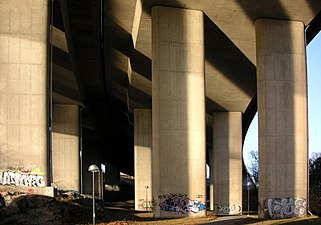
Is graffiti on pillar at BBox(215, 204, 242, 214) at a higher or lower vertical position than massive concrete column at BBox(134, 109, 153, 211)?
lower

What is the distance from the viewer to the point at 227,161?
5338cm

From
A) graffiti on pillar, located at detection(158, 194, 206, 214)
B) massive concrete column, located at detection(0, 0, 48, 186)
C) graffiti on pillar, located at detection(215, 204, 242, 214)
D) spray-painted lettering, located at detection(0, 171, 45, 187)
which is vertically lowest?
graffiti on pillar, located at detection(215, 204, 242, 214)

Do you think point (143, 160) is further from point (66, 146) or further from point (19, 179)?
point (19, 179)

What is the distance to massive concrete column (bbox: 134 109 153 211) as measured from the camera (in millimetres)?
54031

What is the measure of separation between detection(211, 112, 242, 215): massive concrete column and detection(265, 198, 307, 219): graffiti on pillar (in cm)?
2251

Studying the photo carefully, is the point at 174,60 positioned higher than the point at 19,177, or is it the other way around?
the point at 174,60

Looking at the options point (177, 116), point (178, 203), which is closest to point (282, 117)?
point (177, 116)

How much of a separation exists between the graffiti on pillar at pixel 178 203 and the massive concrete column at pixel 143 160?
90.4 feet

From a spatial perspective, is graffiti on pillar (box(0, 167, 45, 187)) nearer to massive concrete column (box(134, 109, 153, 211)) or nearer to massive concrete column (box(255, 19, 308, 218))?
massive concrete column (box(255, 19, 308, 218))

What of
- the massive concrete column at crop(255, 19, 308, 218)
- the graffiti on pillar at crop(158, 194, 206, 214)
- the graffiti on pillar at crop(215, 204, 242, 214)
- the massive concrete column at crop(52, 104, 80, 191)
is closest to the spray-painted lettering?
the graffiti on pillar at crop(158, 194, 206, 214)

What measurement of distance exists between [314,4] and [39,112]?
17.9 m

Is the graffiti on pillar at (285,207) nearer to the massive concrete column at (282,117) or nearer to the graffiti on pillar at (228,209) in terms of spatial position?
the massive concrete column at (282,117)

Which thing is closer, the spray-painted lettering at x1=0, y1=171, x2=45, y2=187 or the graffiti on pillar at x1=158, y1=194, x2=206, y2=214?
the spray-painted lettering at x1=0, y1=171, x2=45, y2=187

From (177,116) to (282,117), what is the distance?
6999 millimetres
